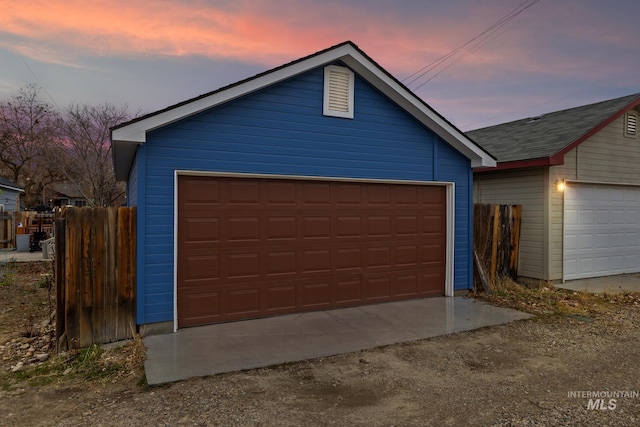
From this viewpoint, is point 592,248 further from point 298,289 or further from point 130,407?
point 130,407

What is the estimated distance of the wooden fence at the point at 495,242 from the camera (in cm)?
870

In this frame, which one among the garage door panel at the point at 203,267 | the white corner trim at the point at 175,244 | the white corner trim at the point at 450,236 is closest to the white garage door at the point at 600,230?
the white corner trim at the point at 450,236

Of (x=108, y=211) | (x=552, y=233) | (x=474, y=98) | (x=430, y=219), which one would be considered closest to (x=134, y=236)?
(x=108, y=211)

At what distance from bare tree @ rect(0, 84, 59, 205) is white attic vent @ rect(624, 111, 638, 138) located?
31499 mm

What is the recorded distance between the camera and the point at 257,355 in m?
4.75

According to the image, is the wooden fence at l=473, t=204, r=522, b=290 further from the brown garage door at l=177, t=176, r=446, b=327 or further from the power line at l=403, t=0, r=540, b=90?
the power line at l=403, t=0, r=540, b=90

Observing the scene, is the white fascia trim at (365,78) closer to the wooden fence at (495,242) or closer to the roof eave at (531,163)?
the wooden fence at (495,242)

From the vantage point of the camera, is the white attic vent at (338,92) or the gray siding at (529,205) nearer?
the white attic vent at (338,92)

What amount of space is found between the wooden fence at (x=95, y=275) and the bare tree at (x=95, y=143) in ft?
61.0

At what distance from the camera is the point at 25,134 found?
31438mm

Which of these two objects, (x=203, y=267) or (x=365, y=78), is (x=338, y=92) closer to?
(x=365, y=78)

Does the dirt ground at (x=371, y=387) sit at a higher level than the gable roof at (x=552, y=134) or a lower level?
lower

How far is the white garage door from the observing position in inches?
384

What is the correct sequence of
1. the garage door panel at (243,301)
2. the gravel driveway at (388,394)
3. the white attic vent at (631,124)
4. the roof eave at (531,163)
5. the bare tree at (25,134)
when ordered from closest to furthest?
the gravel driveway at (388,394) → the garage door panel at (243,301) → the roof eave at (531,163) → the white attic vent at (631,124) → the bare tree at (25,134)
